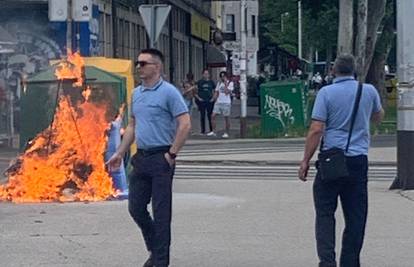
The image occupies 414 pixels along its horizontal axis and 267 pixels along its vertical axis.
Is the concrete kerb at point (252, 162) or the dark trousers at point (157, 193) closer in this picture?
the dark trousers at point (157, 193)

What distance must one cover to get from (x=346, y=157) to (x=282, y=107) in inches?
815

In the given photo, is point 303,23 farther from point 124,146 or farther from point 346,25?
point 124,146

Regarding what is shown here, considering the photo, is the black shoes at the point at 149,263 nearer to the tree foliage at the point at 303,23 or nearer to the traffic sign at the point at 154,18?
the traffic sign at the point at 154,18

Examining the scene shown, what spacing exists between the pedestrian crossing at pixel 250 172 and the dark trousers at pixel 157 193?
935cm

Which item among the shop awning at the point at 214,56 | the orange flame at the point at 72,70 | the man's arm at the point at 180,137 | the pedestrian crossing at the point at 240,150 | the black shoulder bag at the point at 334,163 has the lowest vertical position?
the pedestrian crossing at the point at 240,150

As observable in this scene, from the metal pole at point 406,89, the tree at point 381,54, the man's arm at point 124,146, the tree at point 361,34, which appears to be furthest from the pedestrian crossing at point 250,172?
the tree at point 381,54

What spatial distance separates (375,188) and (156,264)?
27.2ft

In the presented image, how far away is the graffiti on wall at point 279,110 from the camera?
2979 cm

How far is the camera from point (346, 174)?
9.09 meters

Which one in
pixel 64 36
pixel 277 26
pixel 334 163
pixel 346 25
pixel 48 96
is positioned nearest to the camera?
pixel 334 163

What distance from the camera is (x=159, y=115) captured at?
9.47m

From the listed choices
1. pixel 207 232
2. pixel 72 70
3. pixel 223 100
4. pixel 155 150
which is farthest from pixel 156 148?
pixel 223 100

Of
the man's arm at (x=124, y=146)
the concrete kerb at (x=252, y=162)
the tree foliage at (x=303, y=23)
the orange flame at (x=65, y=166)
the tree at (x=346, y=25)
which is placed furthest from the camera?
the tree foliage at (x=303, y=23)

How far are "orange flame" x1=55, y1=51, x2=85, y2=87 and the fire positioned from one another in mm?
477
